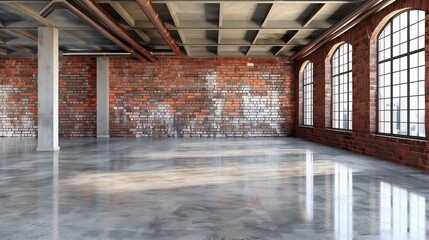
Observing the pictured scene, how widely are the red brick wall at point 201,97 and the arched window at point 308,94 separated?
76 centimetres

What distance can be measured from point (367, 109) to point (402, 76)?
142 cm

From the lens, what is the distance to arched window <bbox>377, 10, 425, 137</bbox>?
7438 millimetres

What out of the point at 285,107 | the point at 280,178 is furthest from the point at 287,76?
the point at 280,178

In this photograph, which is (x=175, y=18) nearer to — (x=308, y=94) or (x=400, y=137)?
(x=400, y=137)

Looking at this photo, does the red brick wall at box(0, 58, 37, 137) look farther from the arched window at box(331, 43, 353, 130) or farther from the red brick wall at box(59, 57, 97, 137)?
the arched window at box(331, 43, 353, 130)

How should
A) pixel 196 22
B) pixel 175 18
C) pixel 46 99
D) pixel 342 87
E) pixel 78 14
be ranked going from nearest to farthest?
pixel 78 14, pixel 175 18, pixel 46 99, pixel 196 22, pixel 342 87

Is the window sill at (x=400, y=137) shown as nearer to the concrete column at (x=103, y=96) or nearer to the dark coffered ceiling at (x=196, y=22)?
the dark coffered ceiling at (x=196, y=22)

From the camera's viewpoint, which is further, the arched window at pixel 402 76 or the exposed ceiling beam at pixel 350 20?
the exposed ceiling beam at pixel 350 20

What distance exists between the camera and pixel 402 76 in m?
8.09

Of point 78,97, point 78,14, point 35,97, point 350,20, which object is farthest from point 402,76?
point 35,97

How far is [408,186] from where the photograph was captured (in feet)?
17.2

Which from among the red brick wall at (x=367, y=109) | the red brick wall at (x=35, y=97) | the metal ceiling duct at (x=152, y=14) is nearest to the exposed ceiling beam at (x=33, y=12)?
the metal ceiling duct at (x=152, y=14)

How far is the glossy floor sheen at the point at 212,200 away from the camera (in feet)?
10.5

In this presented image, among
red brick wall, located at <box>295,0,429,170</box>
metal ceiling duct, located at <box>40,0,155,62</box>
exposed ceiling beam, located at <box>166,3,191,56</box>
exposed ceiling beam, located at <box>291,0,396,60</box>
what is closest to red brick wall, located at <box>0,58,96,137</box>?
metal ceiling duct, located at <box>40,0,155,62</box>
